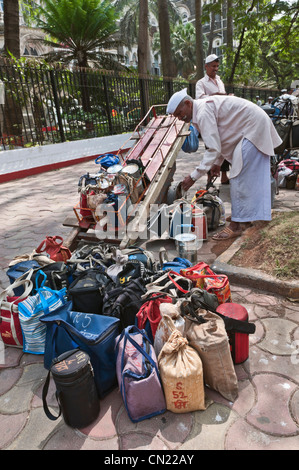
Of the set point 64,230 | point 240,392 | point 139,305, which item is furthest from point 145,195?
point 240,392

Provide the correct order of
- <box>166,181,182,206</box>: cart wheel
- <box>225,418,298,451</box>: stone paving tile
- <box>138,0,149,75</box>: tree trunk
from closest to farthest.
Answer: <box>225,418,298,451</box>: stone paving tile, <box>166,181,182,206</box>: cart wheel, <box>138,0,149,75</box>: tree trunk

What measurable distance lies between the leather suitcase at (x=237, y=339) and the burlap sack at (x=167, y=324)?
0.36 metres

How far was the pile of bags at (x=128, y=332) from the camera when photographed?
2.01 meters

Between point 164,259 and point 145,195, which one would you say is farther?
point 145,195

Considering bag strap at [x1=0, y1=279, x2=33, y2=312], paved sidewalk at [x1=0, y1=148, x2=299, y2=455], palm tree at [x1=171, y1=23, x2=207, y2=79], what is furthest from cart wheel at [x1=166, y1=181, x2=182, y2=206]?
palm tree at [x1=171, y1=23, x2=207, y2=79]

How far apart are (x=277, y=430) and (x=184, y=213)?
9.40 ft

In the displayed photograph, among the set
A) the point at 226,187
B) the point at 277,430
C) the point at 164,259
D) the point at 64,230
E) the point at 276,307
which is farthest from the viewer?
Result: the point at 226,187

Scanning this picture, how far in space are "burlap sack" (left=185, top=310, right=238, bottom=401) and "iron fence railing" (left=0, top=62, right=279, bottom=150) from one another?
347 inches

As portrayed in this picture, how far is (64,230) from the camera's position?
5453mm

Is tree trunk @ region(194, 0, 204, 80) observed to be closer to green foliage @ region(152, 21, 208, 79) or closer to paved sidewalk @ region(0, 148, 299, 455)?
paved sidewalk @ region(0, 148, 299, 455)

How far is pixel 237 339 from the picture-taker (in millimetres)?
2336

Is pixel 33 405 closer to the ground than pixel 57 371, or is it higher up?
closer to the ground

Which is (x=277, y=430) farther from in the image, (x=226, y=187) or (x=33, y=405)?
(x=226, y=187)

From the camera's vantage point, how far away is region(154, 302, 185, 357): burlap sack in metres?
2.22
